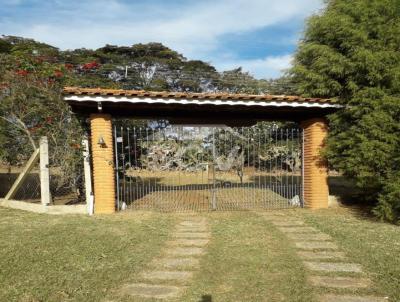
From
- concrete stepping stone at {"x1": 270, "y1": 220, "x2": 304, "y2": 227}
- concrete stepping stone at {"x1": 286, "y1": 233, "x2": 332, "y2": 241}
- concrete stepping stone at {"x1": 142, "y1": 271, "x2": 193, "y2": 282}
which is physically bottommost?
concrete stepping stone at {"x1": 270, "y1": 220, "x2": 304, "y2": 227}

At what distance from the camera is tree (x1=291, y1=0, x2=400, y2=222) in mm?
7223

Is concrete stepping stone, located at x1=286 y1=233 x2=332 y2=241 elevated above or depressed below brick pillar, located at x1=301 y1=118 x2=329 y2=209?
below

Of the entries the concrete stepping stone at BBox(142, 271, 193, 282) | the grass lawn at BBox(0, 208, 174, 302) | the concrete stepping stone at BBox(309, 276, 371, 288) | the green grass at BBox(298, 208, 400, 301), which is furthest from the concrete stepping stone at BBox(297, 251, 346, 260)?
the grass lawn at BBox(0, 208, 174, 302)

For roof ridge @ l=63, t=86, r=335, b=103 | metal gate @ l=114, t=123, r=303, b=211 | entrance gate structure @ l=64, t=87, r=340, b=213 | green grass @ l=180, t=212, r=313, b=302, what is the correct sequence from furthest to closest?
metal gate @ l=114, t=123, r=303, b=211, entrance gate structure @ l=64, t=87, r=340, b=213, roof ridge @ l=63, t=86, r=335, b=103, green grass @ l=180, t=212, r=313, b=302

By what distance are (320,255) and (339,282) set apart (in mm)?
1050

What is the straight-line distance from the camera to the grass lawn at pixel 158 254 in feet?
12.4

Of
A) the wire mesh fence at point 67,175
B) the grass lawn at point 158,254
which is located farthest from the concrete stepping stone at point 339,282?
the wire mesh fence at point 67,175

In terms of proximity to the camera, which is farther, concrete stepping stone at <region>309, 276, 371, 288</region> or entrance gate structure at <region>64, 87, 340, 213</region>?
entrance gate structure at <region>64, 87, 340, 213</region>

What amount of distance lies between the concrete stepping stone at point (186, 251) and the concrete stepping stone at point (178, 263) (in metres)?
0.24

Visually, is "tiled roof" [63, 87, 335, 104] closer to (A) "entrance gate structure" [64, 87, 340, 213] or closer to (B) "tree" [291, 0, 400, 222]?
(A) "entrance gate structure" [64, 87, 340, 213]

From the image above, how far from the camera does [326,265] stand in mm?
4590

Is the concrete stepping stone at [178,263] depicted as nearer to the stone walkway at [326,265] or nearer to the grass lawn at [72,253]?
→ the grass lawn at [72,253]

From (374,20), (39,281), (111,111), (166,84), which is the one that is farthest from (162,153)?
(166,84)

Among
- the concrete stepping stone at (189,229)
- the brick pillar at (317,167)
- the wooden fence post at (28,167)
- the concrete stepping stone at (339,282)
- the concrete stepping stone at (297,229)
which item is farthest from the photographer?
the brick pillar at (317,167)
